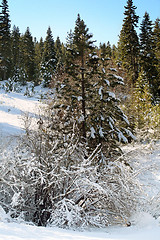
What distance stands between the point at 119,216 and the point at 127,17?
92.4 ft

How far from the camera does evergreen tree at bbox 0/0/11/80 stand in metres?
35.0

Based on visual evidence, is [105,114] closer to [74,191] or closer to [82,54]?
[82,54]

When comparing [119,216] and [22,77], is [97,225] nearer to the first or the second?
[119,216]

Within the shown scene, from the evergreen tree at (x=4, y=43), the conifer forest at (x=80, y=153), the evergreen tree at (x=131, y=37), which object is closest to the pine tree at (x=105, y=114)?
the conifer forest at (x=80, y=153)

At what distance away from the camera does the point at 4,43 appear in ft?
116

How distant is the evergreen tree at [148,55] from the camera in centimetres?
2455

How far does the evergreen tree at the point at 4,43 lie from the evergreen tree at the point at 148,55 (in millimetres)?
22601

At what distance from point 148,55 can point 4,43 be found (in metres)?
24.5

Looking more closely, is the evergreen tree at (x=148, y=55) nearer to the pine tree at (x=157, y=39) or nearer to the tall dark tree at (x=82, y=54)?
the pine tree at (x=157, y=39)

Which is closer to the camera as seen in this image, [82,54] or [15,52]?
[82,54]

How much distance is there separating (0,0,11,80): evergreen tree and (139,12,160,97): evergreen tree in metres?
22.6

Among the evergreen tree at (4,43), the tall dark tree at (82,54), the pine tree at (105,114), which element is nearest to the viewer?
the pine tree at (105,114)

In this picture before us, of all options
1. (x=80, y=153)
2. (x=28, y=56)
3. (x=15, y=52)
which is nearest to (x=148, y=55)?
(x=80, y=153)

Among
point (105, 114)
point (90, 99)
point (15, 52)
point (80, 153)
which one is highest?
point (15, 52)
